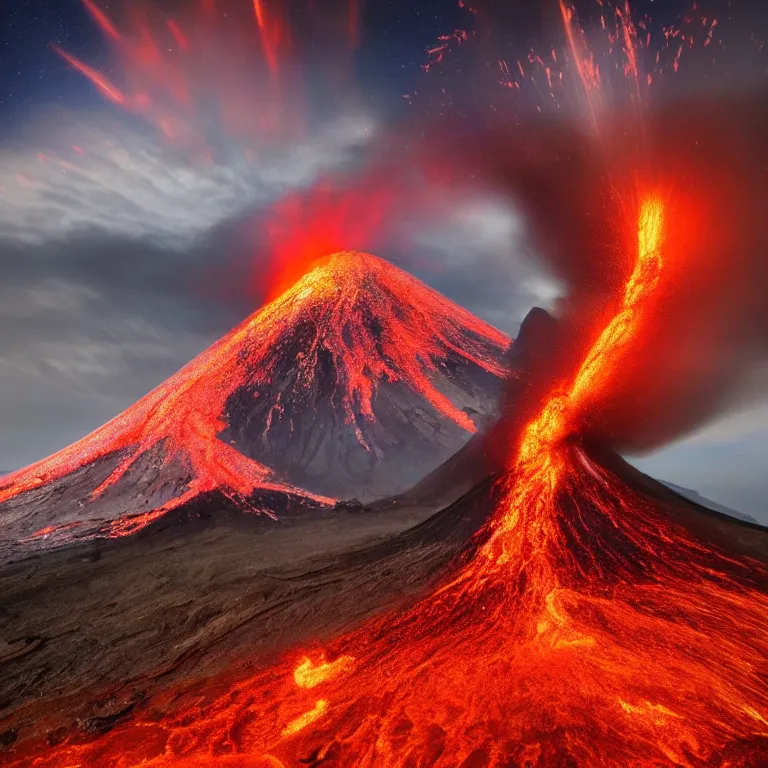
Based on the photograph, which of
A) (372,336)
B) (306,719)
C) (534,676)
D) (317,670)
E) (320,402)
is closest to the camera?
(306,719)

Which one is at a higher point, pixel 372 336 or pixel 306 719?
pixel 372 336

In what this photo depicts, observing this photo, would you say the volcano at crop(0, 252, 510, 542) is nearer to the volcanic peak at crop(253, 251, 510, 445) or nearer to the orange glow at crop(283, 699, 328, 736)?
the volcanic peak at crop(253, 251, 510, 445)

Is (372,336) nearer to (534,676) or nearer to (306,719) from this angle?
(534,676)

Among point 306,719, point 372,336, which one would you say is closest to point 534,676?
point 306,719

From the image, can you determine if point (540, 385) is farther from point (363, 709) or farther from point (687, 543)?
point (363, 709)

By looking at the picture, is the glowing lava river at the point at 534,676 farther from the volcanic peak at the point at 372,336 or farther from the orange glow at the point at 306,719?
the volcanic peak at the point at 372,336

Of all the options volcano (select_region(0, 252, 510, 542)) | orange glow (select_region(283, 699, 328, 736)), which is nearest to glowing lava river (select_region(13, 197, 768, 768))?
orange glow (select_region(283, 699, 328, 736))
